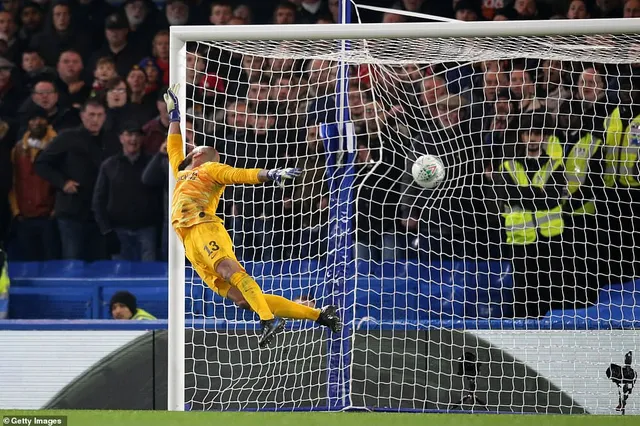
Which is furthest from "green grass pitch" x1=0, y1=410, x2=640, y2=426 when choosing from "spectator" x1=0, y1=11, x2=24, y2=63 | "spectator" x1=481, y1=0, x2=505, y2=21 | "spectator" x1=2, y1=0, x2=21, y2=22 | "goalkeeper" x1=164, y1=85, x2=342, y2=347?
"spectator" x1=2, y1=0, x2=21, y2=22

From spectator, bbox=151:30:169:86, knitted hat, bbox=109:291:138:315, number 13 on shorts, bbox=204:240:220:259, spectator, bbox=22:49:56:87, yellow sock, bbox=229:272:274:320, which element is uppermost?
spectator, bbox=151:30:169:86

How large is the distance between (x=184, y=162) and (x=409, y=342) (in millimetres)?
1420

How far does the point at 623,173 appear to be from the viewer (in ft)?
19.8

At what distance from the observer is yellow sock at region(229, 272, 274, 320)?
537 cm

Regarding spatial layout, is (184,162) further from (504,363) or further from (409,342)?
(504,363)

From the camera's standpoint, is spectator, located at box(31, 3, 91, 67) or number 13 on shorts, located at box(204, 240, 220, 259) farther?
spectator, located at box(31, 3, 91, 67)

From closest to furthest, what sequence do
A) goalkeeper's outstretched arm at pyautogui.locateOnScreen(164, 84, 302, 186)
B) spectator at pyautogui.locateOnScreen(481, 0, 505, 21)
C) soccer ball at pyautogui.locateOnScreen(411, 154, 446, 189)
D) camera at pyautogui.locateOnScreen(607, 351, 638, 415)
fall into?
1. goalkeeper's outstretched arm at pyautogui.locateOnScreen(164, 84, 302, 186)
2. camera at pyautogui.locateOnScreen(607, 351, 638, 415)
3. soccer ball at pyautogui.locateOnScreen(411, 154, 446, 189)
4. spectator at pyautogui.locateOnScreen(481, 0, 505, 21)

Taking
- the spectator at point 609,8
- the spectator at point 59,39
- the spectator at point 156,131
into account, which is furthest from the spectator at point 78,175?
the spectator at point 609,8

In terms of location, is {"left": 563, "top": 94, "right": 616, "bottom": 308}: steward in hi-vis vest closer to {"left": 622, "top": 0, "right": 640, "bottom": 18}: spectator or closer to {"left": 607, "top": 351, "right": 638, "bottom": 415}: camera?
{"left": 607, "top": 351, "right": 638, "bottom": 415}: camera

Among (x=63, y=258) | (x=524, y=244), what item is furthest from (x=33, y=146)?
(x=524, y=244)

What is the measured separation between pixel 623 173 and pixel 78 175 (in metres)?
3.33

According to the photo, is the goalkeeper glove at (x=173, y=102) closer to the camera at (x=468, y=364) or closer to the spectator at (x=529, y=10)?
the camera at (x=468, y=364)

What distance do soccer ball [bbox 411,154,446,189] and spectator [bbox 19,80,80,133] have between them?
2639 millimetres

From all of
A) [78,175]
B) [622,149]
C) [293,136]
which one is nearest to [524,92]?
[622,149]
